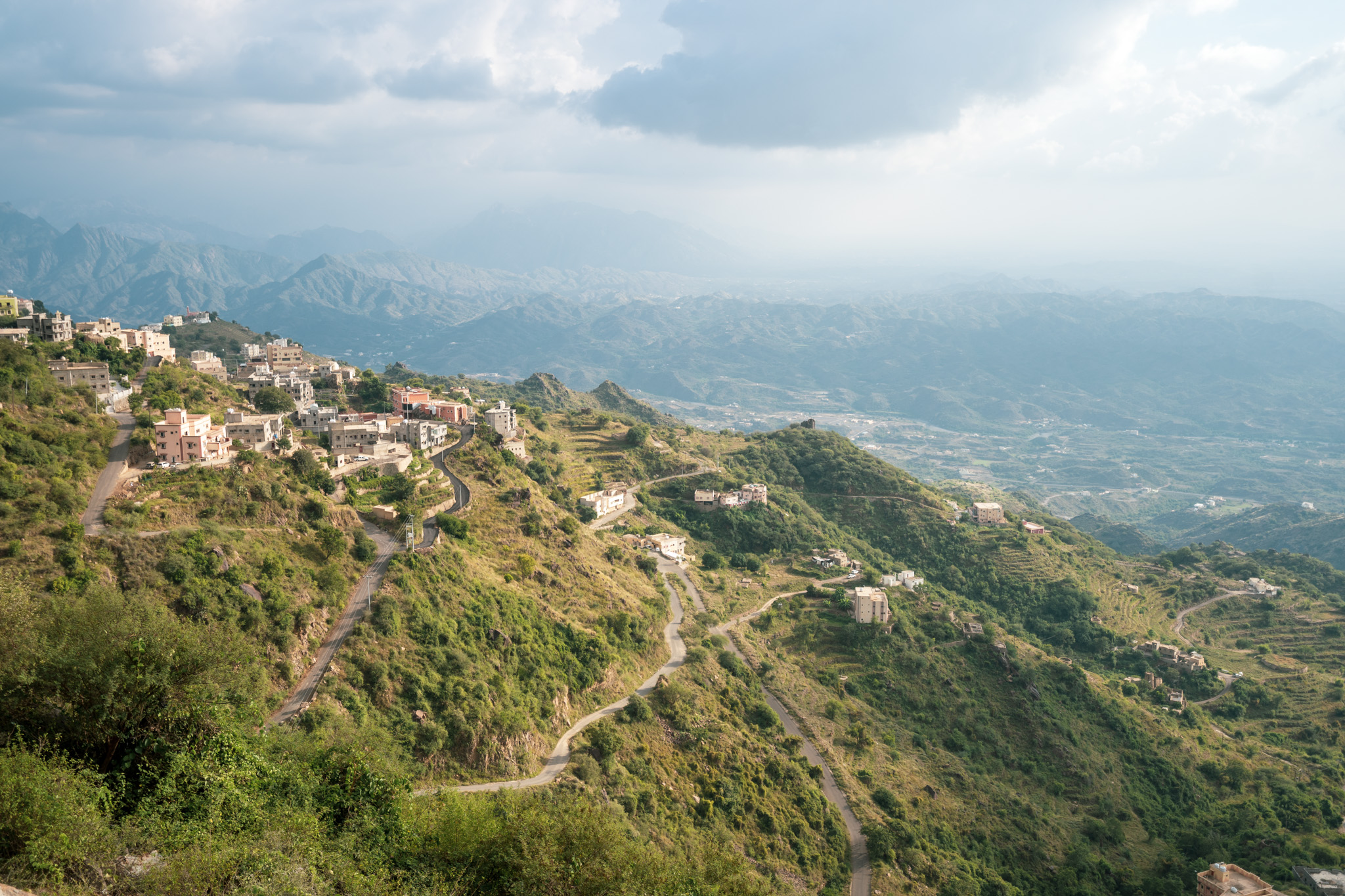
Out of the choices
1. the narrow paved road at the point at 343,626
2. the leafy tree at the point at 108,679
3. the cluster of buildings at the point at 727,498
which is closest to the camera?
the leafy tree at the point at 108,679

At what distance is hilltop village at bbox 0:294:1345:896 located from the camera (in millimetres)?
16391

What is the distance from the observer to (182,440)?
30906mm

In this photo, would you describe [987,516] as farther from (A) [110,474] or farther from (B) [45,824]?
(B) [45,824]

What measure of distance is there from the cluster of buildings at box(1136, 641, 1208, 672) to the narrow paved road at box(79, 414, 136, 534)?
5853cm

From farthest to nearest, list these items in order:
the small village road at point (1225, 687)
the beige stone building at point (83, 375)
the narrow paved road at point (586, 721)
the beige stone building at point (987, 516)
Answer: the beige stone building at point (987, 516), the small village road at point (1225, 687), the beige stone building at point (83, 375), the narrow paved road at point (586, 721)

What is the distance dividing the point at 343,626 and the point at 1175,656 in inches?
2023

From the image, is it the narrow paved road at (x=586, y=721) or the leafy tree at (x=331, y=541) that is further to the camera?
the leafy tree at (x=331, y=541)

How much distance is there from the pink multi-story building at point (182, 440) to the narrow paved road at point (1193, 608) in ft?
207

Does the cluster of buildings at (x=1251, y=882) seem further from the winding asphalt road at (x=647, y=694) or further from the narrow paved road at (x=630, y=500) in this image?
the narrow paved road at (x=630, y=500)

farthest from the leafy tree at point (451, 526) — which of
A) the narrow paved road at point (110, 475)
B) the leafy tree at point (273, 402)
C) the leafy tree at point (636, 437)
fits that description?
the leafy tree at point (636, 437)

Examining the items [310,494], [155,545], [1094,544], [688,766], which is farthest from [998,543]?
[155,545]

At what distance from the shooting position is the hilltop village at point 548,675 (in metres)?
16.4

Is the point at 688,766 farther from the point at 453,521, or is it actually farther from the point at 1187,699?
the point at 1187,699

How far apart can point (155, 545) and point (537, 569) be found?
16.2m
